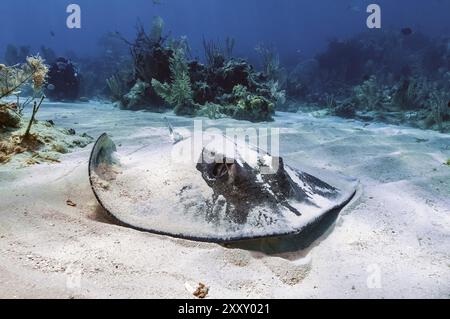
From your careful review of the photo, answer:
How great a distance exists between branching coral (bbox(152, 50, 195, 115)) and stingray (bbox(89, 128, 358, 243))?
22.2 feet

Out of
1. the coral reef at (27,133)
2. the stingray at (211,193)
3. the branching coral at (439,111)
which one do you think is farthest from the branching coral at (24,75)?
the branching coral at (439,111)

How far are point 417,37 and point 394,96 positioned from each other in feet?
67.9

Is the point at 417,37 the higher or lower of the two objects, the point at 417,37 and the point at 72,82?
the higher

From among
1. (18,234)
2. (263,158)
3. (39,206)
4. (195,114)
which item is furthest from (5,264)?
(195,114)

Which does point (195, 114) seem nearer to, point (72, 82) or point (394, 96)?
point (394, 96)

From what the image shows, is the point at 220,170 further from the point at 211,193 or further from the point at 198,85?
→ the point at 198,85

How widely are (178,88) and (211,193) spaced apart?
8.02m

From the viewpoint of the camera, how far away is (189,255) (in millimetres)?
2443

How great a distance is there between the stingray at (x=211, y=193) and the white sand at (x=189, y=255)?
23 centimetres

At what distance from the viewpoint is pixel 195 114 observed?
9805 millimetres

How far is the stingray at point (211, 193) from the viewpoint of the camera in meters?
2.33

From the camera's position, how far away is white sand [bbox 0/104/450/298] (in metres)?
2.11

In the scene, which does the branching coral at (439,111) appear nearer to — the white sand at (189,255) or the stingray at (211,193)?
the white sand at (189,255)

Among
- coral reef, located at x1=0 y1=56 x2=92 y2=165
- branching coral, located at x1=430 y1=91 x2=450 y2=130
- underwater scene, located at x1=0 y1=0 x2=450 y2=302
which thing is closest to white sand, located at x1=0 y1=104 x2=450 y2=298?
underwater scene, located at x1=0 y1=0 x2=450 y2=302
